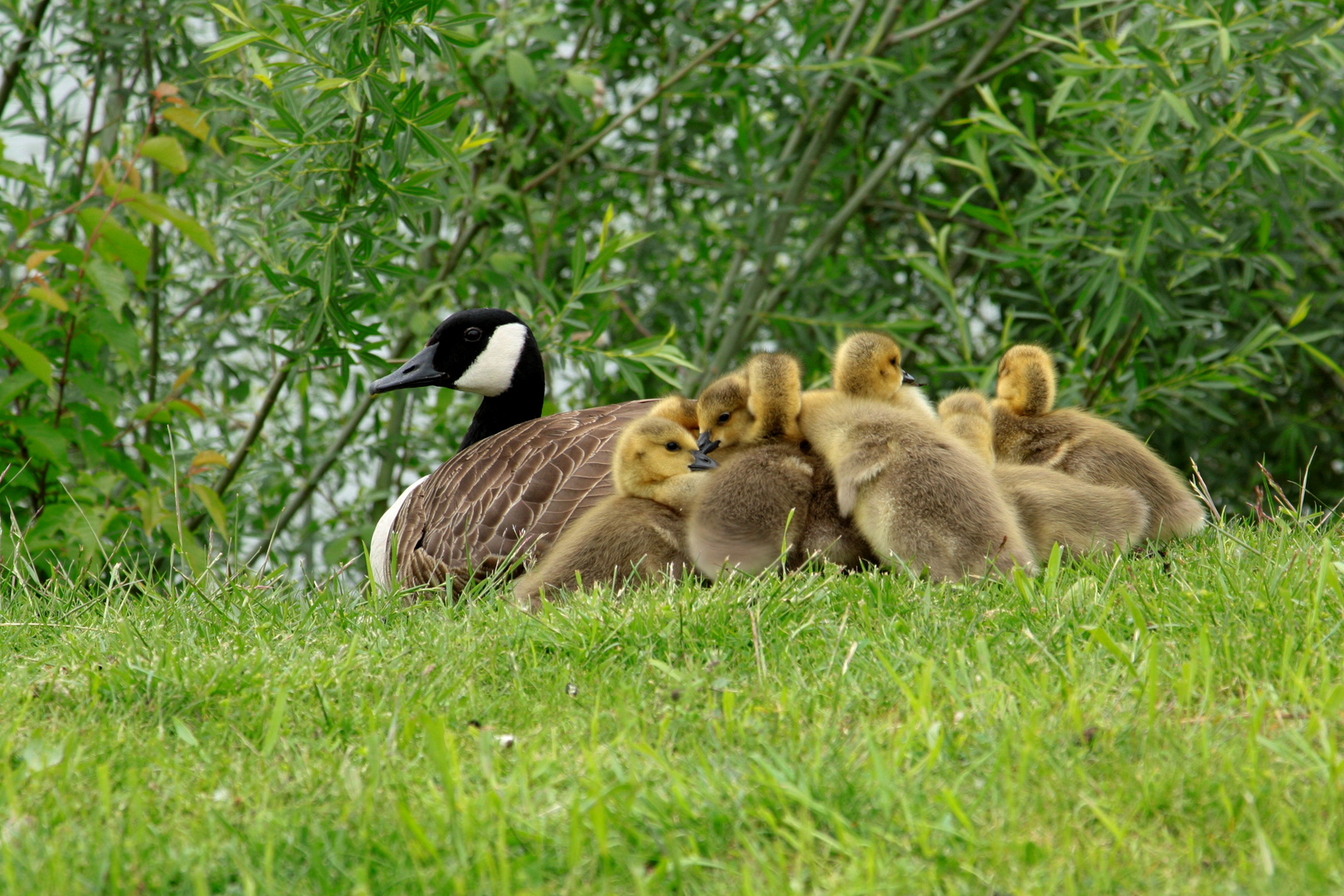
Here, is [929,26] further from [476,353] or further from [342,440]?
[342,440]

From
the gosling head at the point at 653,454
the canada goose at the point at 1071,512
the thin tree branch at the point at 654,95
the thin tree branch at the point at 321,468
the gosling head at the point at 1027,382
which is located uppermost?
the thin tree branch at the point at 654,95

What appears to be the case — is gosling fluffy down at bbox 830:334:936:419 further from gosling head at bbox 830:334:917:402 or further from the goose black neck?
the goose black neck

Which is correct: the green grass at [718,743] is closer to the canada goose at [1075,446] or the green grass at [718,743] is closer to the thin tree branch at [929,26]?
the canada goose at [1075,446]

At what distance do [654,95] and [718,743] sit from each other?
6.02 metres

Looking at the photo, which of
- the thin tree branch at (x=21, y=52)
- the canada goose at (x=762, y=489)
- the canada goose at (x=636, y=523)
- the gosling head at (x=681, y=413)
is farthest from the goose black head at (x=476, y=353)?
the thin tree branch at (x=21, y=52)

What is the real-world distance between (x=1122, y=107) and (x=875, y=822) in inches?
197

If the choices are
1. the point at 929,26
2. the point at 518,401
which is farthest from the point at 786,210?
the point at 518,401

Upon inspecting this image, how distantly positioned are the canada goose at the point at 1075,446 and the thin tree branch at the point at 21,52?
587 centimetres

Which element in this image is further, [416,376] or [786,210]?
[786,210]

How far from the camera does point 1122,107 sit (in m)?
6.32

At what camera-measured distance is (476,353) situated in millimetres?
6715

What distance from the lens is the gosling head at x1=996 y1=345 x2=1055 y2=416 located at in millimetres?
4996

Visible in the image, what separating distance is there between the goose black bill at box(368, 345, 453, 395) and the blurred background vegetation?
0.85 ft

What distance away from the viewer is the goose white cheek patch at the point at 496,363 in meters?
6.73
